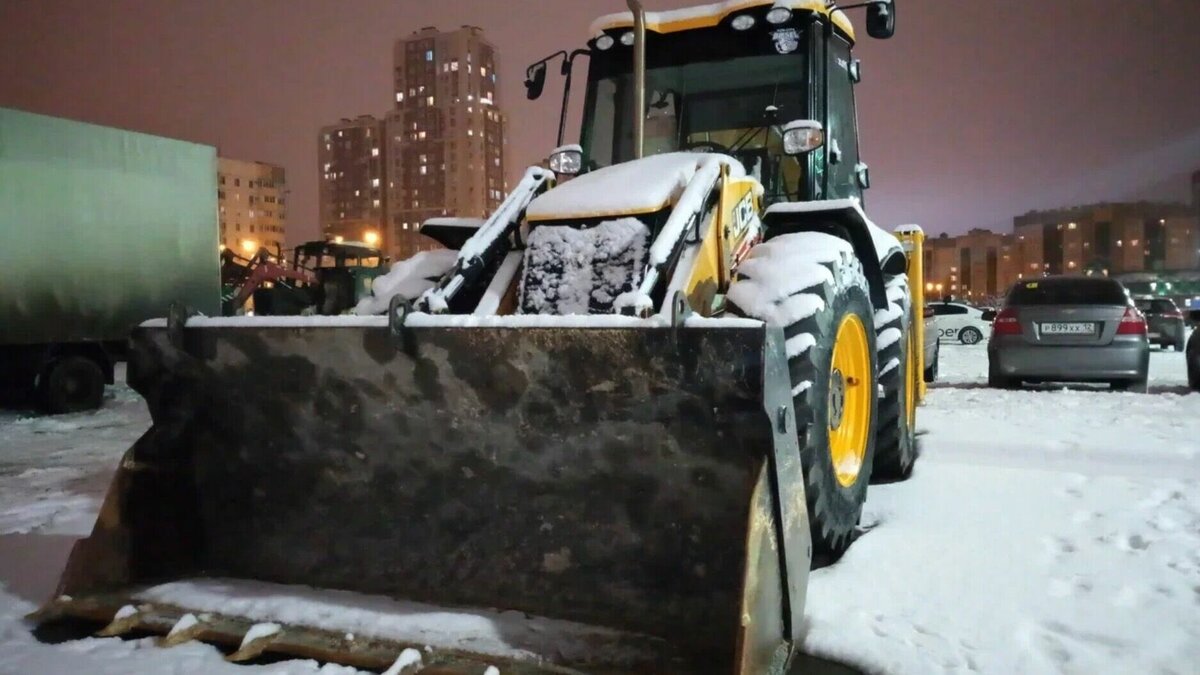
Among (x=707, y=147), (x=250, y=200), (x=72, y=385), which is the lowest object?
(x=72, y=385)

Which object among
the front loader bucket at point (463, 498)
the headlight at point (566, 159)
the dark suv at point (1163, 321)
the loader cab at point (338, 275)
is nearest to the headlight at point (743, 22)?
the headlight at point (566, 159)

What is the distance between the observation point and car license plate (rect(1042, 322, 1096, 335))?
10.6 metres

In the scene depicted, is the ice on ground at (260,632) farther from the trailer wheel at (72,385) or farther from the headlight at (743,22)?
the trailer wheel at (72,385)

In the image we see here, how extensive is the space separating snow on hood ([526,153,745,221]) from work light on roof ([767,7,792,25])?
1.37m

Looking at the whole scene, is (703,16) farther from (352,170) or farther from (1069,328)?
(352,170)

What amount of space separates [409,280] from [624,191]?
1472mm

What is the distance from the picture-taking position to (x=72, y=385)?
11.7 meters

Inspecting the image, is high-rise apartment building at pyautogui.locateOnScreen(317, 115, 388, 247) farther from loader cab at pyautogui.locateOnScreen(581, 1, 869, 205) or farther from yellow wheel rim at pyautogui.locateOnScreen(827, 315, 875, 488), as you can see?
yellow wheel rim at pyautogui.locateOnScreen(827, 315, 875, 488)

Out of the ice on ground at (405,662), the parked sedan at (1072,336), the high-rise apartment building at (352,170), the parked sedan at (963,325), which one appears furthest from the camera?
the high-rise apartment building at (352,170)

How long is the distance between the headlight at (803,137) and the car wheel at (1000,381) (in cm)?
775

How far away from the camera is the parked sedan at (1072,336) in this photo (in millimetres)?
10523

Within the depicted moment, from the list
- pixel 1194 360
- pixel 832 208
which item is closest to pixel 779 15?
pixel 832 208

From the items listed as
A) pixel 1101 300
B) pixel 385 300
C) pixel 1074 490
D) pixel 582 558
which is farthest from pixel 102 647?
pixel 1101 300

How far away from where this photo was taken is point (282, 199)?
119m
